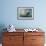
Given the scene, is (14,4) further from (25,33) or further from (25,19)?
(25,33)

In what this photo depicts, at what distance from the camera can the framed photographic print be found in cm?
415

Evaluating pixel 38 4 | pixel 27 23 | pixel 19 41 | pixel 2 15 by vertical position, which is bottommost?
pixel 19 41

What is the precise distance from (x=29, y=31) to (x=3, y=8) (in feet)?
4.00

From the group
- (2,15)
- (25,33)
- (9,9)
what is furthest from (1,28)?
(25,33)

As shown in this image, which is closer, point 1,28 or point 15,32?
point 15,32

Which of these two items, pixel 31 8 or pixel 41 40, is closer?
pixel 41 40

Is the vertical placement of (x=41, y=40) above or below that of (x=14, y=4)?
below

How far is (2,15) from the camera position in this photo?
4168mm

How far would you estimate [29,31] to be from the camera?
3.72m

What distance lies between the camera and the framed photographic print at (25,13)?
Result: 415 centimetres

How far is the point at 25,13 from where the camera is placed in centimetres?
419

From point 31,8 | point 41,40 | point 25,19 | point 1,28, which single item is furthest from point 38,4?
point 1,28

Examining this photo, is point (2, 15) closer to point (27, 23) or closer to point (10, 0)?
point (10, 0)

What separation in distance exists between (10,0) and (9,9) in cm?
30
